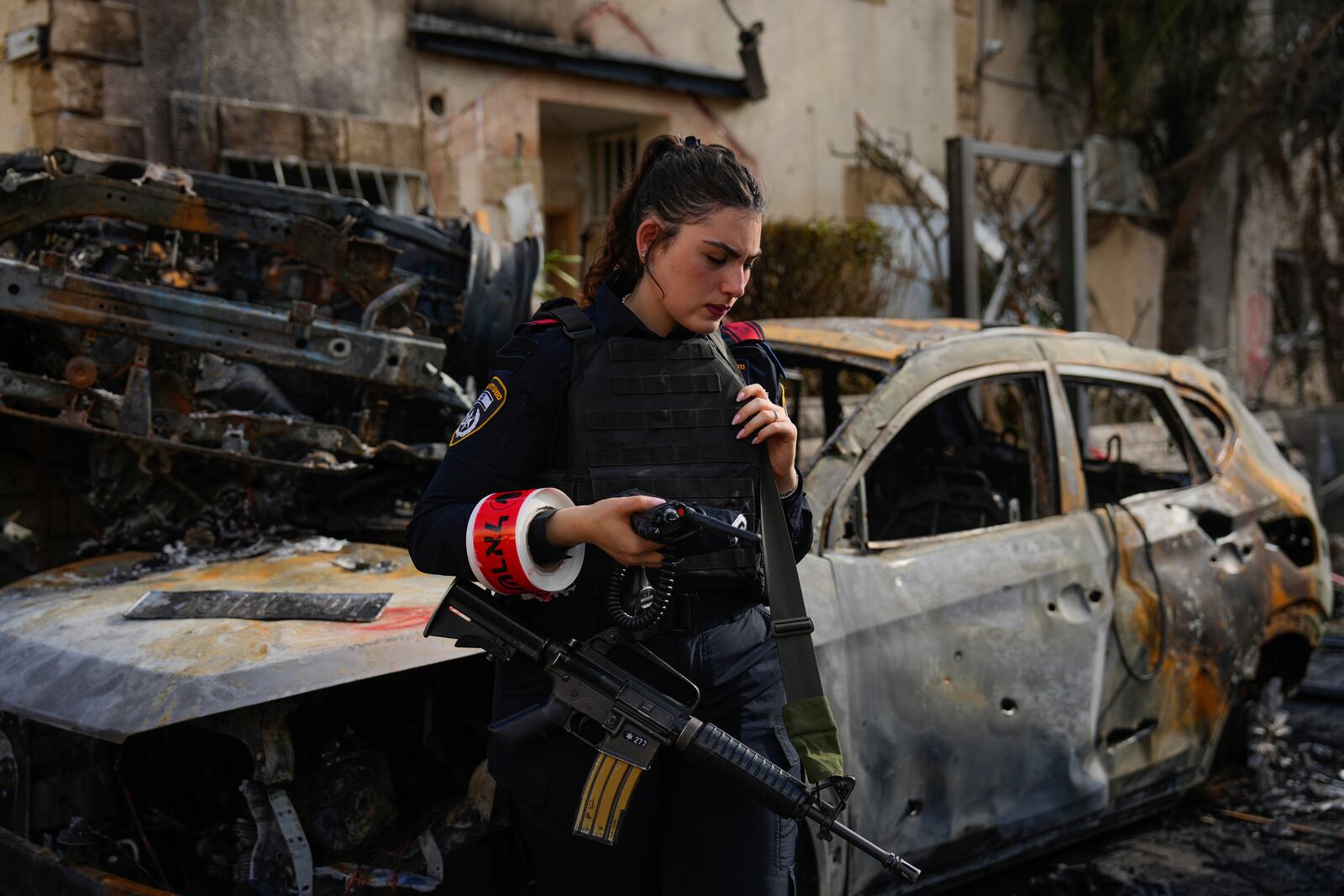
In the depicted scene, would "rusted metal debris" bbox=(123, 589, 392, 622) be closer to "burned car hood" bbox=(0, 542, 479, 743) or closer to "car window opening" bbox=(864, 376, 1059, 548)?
"burned car hood" bbox=(0, 542, 479, 743)

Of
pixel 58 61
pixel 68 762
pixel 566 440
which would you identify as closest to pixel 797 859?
pixel 566 440

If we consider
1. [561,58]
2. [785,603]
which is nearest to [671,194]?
[785,603]

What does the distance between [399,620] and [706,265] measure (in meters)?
1.20

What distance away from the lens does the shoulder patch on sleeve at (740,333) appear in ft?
7.10

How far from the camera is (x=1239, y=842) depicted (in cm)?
399

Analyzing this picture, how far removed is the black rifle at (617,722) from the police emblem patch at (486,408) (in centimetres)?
26

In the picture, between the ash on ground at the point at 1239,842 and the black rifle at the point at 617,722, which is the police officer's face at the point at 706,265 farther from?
the ash on ground at the point at 1239,842

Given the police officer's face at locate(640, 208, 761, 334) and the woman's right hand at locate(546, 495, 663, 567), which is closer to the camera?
the woman's right hand at locate(546, 495, 663, 567)

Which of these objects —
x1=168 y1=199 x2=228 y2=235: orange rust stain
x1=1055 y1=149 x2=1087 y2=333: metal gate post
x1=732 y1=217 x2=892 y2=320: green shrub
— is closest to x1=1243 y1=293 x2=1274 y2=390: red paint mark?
x1=732 y1=217 x2=892 y2=320: green shrub

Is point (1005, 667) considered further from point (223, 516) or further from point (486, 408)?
point (223, 516)

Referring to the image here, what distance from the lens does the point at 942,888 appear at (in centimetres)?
323

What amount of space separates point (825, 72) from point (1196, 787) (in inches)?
291

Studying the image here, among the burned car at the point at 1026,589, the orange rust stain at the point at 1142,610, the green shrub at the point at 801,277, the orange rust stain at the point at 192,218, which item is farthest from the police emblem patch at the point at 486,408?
the green shrub at the point at 801,277

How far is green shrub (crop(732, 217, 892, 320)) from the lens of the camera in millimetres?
8172
